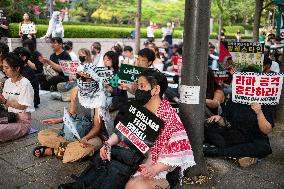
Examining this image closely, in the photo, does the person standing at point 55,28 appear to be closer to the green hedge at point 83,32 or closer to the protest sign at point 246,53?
the green hedge at point 83,32

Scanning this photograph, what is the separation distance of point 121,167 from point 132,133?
339 millimetres

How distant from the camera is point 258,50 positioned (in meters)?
6.84

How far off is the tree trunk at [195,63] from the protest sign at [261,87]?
2.41ft

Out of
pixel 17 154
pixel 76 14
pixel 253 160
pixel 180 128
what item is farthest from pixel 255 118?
pixel 76 14

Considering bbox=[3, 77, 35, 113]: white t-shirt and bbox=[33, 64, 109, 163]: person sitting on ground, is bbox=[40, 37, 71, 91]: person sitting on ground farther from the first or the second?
bbox=[33, 64, 109, 163]: person sitting on ground

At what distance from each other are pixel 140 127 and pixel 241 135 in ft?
6.11

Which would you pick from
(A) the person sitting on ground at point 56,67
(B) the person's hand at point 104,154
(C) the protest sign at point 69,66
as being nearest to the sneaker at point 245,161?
(B) the person's hand at point 104,154

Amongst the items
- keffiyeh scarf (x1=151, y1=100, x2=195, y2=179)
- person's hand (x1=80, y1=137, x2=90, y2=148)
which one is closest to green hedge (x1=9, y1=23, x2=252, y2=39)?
person's hand (x1=80, y1=137, x2=90, y2=148)

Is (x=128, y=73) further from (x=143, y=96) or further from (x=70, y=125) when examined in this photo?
A: (x=143, y=96)

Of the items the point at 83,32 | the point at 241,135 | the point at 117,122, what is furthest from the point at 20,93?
the point at 83,32

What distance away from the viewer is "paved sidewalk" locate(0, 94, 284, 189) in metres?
3.90

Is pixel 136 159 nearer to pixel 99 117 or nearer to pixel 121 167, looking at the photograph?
pixel 121 167

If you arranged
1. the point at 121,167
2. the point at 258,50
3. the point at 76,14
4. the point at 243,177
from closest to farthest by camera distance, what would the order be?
the point at 121,167, the point at 243,177, the point at 258,50, the point at 76,14

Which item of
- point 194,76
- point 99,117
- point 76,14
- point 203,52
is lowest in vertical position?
point 99,117
